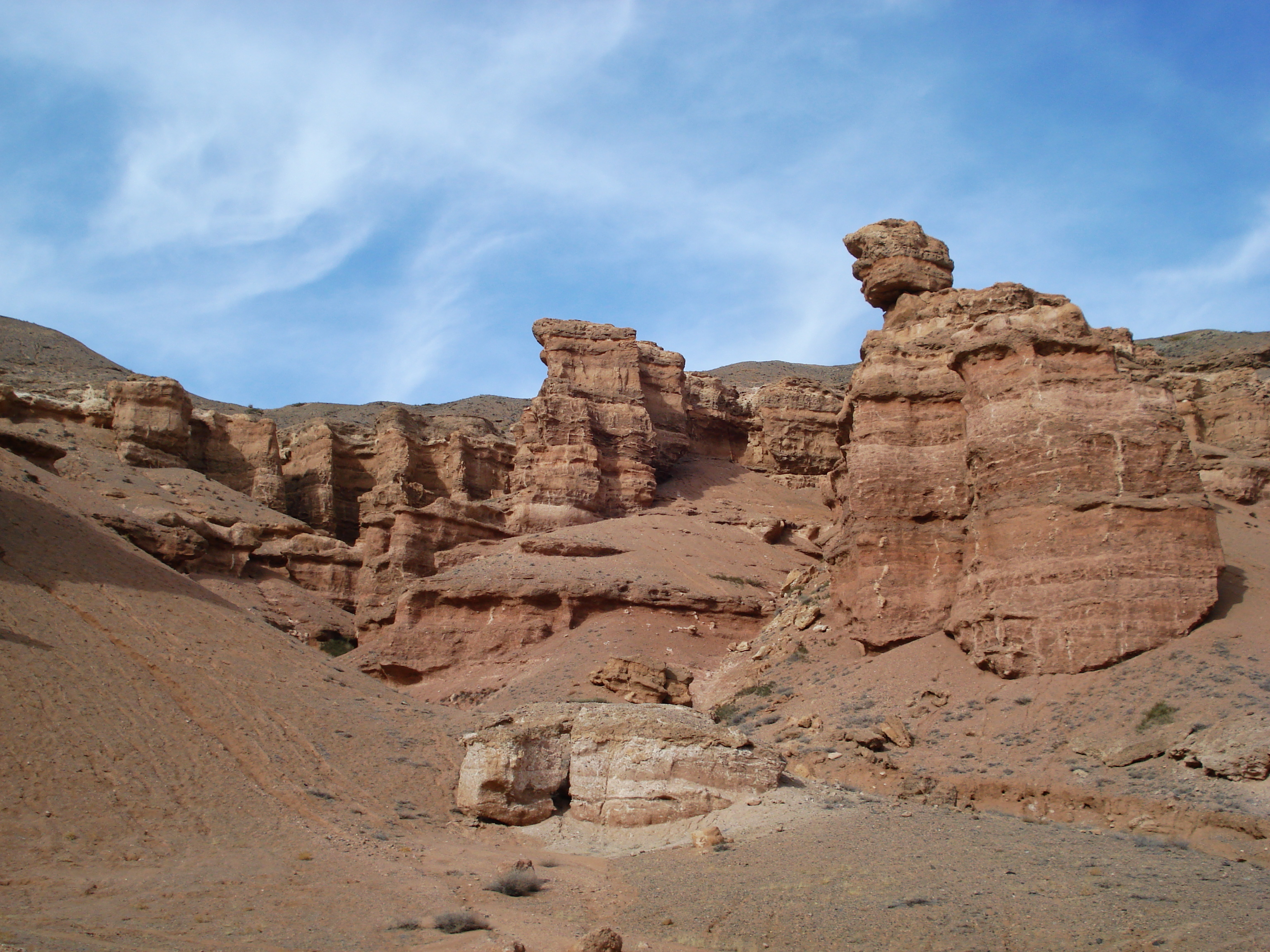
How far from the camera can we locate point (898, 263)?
91.6ft

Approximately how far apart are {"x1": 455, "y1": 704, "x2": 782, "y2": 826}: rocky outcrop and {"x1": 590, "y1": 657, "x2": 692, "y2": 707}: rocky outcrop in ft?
22.7

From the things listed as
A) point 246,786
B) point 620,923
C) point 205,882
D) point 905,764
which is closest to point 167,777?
point 246,786

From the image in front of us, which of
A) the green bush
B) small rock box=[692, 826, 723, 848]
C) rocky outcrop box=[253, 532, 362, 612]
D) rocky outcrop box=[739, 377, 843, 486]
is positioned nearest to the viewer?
small rock box=[692, 826, 723, 848]

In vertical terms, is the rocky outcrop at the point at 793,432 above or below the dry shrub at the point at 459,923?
above

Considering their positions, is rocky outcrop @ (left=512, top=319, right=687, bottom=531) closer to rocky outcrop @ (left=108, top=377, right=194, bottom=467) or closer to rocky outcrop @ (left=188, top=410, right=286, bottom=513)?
A: rocky outcrop @ (left=188, top=410, right=286, bottom=513)

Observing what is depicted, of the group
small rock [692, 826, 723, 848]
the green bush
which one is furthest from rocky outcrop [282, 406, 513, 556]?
small rock [692, 826, 723, 848]

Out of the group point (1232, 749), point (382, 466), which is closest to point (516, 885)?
point (1232, 749)

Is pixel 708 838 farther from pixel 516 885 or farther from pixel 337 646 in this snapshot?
pixel 337 646

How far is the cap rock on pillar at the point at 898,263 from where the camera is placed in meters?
27.8

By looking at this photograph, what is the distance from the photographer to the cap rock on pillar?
2775cm

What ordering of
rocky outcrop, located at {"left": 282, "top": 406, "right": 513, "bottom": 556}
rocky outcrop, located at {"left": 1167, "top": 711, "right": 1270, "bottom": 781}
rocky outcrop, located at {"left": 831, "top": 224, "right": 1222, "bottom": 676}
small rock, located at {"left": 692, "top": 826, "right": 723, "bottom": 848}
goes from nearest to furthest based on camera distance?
1. rocky outcrop, located at {"left": 1167, "top": 711, "right": 1270, "bottom": 781}
2. small rock, located at {"left": 692, "top": 826, "right": 723, "bottom": 848}
3. rocky outcrop, located at {"left": 831, "top": 224, "right": 1222, "bottom": 676}
4. rocky outcrop, located at {"left": 282, "top": 406, "right": 513, "bottom": 556}

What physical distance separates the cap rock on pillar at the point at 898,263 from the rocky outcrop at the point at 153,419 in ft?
109

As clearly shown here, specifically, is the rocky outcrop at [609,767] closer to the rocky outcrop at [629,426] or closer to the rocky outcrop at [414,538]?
the rocky outcrop at [414,538]

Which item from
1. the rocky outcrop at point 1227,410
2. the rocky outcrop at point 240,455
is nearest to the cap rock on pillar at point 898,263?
the rocky outcrop at point 1227,410
